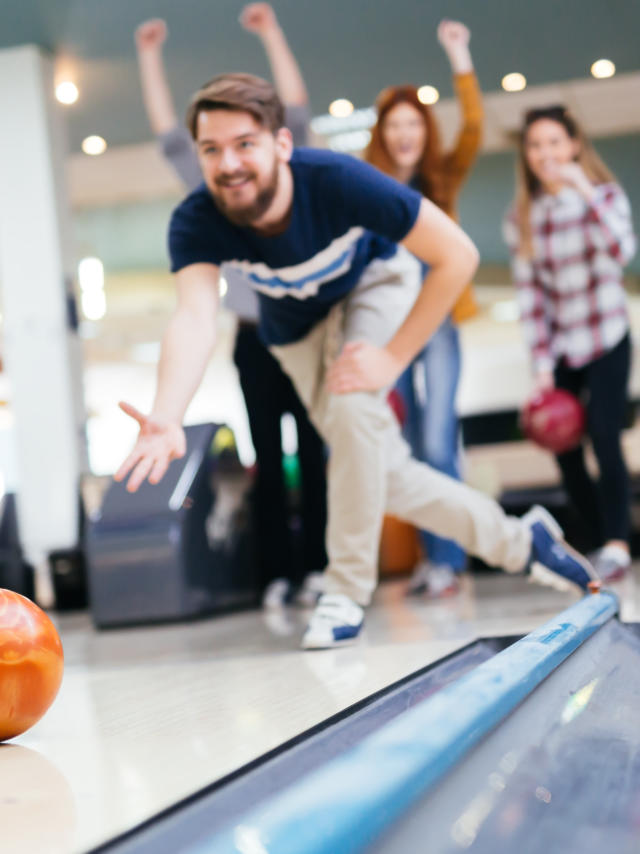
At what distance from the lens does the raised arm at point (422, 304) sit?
204 cm

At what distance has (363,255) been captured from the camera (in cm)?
224

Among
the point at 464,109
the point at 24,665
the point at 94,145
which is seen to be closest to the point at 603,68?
the point at 464,109

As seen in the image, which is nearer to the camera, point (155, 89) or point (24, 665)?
point (24, 665)

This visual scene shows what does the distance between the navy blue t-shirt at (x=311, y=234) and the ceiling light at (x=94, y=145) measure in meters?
3.48

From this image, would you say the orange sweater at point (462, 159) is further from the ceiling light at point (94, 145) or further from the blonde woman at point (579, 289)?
the ceiling light at point (94, 145)

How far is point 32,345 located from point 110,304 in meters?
6.91

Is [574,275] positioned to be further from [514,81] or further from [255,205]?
[514,81]

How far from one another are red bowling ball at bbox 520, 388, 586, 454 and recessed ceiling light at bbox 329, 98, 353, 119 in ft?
7.85

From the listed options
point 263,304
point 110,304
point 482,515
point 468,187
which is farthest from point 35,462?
point 110,304

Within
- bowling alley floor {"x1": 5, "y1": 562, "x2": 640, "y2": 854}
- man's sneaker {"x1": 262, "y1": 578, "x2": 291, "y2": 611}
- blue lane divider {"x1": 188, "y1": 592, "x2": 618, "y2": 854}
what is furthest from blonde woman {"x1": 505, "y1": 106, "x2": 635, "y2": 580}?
blue lane divider {"x1": 188, "y1": 592, "x2": 618, "y2": 854}

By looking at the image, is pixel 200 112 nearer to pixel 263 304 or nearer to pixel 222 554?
pixel 263 304

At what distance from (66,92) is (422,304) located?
309 centimetres

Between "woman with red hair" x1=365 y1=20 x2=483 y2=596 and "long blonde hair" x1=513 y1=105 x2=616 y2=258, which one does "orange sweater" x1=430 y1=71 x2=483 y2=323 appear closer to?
"woman with red hair" x1=365 y1=20 x2=483 y2=596

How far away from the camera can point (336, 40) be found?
442 centimetres
